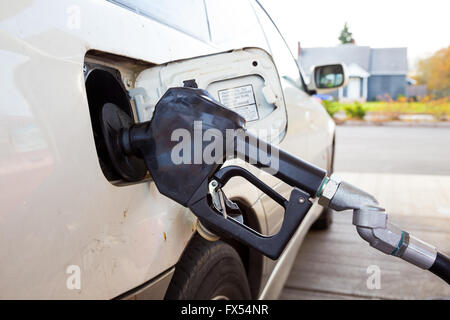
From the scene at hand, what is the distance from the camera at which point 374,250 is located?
12.8 feet

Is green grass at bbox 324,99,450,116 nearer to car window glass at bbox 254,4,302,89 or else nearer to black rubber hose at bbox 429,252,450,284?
car window glass at bbox 254,4,302,89

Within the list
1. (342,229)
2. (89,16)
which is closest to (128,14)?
(89,16)

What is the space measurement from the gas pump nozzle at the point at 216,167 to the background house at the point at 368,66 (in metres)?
6.97

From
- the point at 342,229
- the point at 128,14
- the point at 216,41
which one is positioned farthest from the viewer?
the point at 342,229

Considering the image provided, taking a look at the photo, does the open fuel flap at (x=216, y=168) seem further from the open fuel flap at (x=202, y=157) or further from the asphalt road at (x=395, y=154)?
the asphalt road at (x=395, y=154)

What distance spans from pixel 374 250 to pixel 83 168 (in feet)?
11.5

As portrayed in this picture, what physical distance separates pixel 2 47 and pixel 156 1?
69cm

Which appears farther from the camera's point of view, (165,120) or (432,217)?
(432,217)

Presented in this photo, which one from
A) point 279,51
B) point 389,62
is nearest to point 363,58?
point 389,62

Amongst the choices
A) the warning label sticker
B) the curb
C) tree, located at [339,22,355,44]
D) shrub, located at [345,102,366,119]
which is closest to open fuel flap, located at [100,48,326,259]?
the warning label sticker

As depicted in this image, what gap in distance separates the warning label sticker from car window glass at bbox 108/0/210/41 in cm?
29

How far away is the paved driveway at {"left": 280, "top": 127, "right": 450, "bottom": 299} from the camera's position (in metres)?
3.13

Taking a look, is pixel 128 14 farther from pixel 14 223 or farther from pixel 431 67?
pixel 431 67

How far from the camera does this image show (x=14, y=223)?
0.74m
